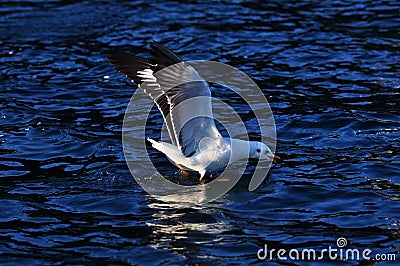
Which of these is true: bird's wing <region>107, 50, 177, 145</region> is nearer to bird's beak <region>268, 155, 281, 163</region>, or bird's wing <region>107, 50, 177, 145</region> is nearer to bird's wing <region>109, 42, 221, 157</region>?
bird's wing <region>109, 42, 221, 157</region>

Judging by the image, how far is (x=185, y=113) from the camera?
845 centimetres

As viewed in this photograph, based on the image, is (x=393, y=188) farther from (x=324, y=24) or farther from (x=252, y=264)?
(x=324, y=24)

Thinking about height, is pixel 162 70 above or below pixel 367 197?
above

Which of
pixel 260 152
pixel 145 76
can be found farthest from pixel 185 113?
pixel 260 152

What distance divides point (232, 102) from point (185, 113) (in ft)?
11.2

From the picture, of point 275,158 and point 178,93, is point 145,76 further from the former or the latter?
point 275,158

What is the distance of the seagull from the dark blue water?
500mm

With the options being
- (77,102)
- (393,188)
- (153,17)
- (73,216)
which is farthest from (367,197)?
(153,17)

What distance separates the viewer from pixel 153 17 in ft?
51.6

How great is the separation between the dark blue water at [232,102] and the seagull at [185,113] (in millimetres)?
500

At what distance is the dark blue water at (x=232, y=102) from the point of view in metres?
7.30

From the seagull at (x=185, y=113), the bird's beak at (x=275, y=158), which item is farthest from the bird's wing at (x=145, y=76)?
the bird's beak at (x=275, y=158)

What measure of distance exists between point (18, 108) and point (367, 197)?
220 inches

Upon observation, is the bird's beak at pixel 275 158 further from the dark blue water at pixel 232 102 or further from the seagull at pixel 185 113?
the dark blue water at pixel 232 102
